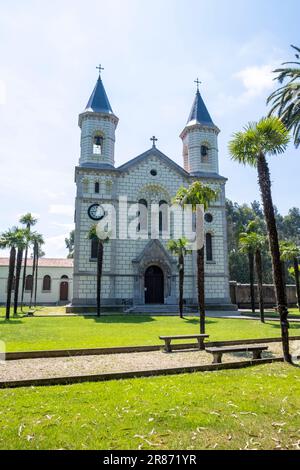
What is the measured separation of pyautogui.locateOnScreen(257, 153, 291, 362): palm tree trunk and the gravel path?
104 centimetres

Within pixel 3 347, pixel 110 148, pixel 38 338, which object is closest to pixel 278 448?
pixel 3 347

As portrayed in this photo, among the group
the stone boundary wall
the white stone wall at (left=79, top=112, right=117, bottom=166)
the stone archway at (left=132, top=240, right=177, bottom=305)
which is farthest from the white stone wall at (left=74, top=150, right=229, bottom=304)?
the stone boundary wall

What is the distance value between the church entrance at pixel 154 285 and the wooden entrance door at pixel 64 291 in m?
22.2

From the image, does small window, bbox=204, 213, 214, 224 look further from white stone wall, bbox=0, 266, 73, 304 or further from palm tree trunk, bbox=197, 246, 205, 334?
white stone wall, bbox=0, 266, 73, 304

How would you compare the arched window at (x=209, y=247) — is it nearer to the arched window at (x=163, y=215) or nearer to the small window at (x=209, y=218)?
the small window at (x=209, y=218)

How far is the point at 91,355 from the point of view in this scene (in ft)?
31.6

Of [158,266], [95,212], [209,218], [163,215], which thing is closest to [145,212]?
[163,215]

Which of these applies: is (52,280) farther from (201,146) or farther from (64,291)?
(201,146)

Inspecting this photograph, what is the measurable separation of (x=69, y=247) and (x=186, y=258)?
154 ft

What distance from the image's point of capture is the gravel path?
7535mm

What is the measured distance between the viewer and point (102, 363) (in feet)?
28.1

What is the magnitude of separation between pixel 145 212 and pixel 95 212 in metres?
4.54

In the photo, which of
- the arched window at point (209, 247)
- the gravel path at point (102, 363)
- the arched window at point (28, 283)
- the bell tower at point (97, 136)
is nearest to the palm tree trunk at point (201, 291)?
the gravel path at point (102, 363)
